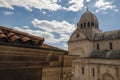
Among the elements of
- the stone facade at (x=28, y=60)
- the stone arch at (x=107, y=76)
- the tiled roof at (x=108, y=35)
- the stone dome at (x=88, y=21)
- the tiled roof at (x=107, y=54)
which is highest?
the stone dome at (x=88, y=21)

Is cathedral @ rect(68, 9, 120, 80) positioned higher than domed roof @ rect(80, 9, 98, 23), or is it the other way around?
domed roof @ rect(80, 9, 98, 23)

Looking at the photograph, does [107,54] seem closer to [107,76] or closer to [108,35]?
[107,76]

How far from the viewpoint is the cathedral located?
26413 mm

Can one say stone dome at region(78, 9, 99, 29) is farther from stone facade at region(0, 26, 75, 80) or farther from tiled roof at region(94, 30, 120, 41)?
stone facade at region(0, 26, 75, 80)

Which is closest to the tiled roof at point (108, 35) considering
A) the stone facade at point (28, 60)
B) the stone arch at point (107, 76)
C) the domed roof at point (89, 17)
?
the domed roof at point (89, 17)

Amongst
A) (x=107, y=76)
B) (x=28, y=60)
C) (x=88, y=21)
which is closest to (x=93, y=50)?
(x=88, y=21)

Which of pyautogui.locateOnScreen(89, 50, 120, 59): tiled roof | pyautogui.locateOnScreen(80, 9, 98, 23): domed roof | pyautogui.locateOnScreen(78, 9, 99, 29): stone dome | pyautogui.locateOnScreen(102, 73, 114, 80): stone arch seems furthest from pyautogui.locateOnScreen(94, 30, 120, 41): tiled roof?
pyautogui.locateOnScreen(102, 73, 114, 80): stone arch

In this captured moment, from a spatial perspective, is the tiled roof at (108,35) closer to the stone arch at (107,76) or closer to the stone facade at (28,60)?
the stone arch at (107,76)

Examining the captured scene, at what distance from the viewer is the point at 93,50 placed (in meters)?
32.4

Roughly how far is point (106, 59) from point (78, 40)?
27.1ft

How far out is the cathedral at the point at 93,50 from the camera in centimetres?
2641

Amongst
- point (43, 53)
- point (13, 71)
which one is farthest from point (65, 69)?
point (13, 71)

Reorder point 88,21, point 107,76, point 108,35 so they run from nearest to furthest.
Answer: point 107,76
point 108,35
point 88,21

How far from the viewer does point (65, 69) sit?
4879mm
